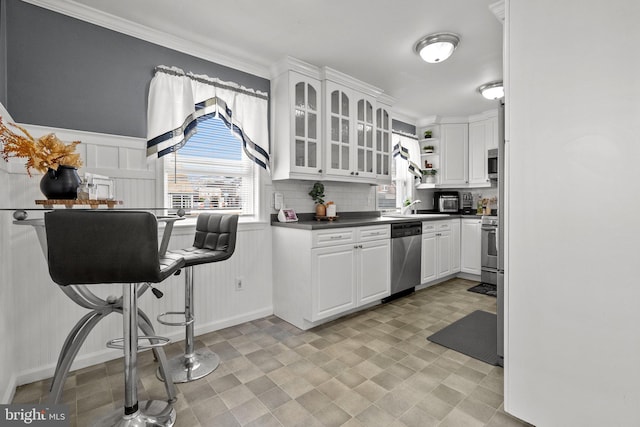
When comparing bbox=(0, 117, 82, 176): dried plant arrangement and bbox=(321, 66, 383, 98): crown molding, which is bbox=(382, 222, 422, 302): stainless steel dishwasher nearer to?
bbox=(321, 66, 383, 98): crown molding

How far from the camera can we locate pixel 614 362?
128cm

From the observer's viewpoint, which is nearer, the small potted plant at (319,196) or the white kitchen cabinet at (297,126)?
the white kitchen cabinet at (297,126)

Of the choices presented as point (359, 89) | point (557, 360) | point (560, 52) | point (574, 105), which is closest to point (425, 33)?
point (359, 89)

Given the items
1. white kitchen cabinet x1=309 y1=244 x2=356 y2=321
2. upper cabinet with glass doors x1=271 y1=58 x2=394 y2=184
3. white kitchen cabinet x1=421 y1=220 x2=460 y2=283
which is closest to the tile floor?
white kitchen cabinet x1=309 y1=244 x2=356 y2=321

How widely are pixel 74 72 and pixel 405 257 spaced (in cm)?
363

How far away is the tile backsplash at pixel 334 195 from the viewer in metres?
3.37

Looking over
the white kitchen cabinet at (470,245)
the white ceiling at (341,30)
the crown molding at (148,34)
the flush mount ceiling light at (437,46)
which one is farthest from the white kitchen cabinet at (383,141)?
the white kitchen cabinet at (470,245)

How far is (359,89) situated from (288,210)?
67.1 inches

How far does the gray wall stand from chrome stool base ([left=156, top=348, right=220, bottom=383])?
182 centimetres

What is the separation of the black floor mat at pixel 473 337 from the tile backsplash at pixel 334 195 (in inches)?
73.8

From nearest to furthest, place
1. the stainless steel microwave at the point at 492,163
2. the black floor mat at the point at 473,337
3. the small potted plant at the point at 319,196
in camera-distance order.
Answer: the black floor mat at the point at 473,337 → the small potted plant at the point at 319,196 → the stainless steel microwave at the point at 492,163

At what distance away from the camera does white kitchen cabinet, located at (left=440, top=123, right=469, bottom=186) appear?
197 inches

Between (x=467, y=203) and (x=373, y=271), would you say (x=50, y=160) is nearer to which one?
(x=373, y=271)

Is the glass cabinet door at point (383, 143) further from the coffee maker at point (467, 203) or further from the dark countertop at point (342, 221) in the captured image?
the coffee maker at point (467, 203)
